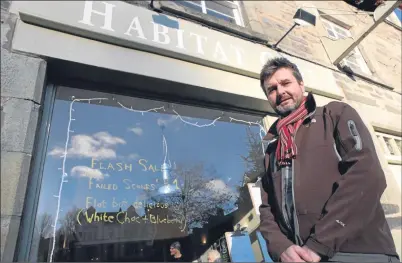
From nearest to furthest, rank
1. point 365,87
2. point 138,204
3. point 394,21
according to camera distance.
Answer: point 138,204
point 365,87
point 394,21

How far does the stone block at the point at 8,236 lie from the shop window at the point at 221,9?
3762 millimetres

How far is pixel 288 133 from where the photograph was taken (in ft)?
5.41

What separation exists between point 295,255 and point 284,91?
101 cm

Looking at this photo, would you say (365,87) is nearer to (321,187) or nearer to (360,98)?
(360,98)

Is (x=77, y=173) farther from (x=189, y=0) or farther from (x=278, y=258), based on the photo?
(x=189, y=0)

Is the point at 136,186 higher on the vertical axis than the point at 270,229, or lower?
higher

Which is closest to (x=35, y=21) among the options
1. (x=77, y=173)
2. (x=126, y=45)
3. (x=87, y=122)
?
(x=126, y=45)

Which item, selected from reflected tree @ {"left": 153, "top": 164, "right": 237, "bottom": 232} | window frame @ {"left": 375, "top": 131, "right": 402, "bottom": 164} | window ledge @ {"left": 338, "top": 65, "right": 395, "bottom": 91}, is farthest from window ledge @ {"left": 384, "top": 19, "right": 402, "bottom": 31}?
reflected tree @ {"left": 153, "top": 164, "right": 237, "bottom": 232}

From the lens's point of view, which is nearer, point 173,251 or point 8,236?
point 8,236

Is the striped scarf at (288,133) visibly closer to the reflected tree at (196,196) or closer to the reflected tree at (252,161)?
the reflected tree at (196,196)

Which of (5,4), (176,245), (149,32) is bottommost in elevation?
(176,245)

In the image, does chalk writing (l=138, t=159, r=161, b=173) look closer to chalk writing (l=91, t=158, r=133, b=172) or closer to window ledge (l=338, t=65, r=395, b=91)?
chalk writing (l=91, t=158, r=133, b=172)

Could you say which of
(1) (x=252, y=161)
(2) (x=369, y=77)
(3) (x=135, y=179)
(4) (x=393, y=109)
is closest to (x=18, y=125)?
(3) (x=135, y=179)

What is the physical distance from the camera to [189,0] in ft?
14.5
